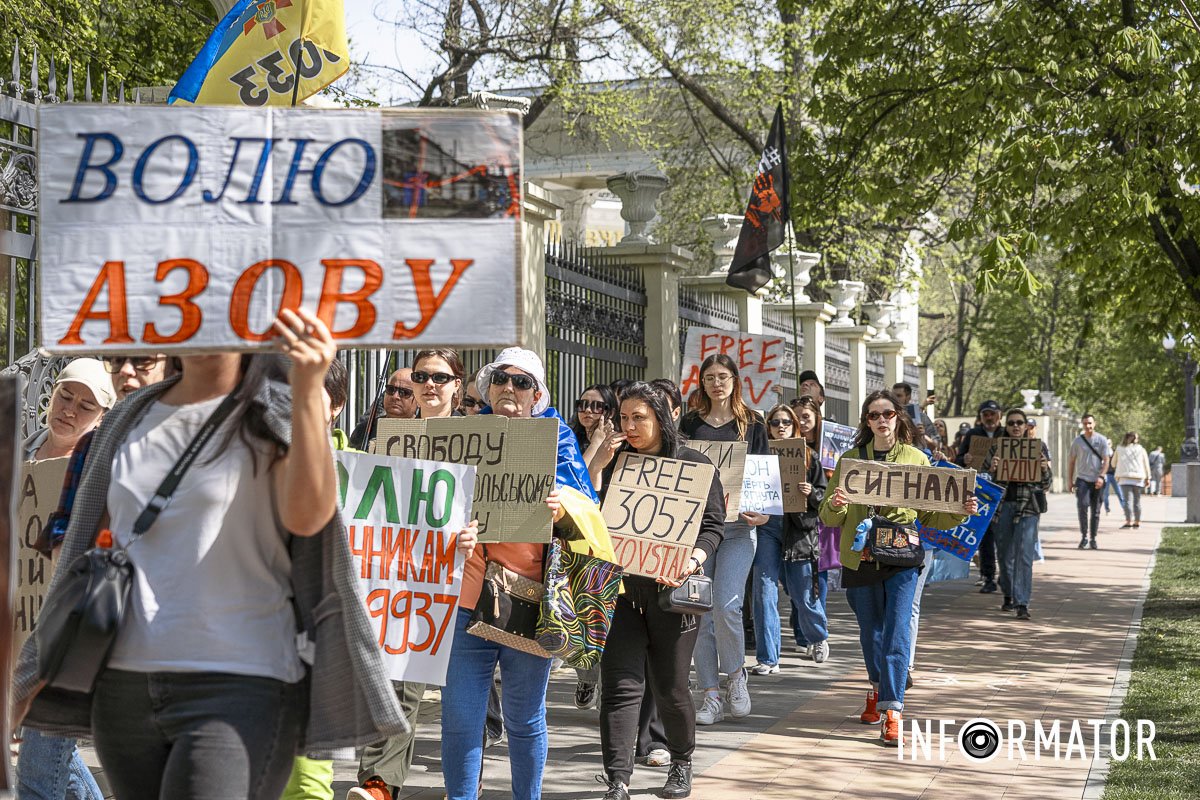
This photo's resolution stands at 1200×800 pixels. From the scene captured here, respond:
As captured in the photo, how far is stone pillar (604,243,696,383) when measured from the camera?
46.2 ft

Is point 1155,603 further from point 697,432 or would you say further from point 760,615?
point 697,432

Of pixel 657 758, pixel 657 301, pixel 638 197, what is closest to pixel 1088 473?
pixel 657 301

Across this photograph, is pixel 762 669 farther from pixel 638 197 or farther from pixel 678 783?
pixel 638 197

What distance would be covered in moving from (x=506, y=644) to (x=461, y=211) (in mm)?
2508

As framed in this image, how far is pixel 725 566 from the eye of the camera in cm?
877

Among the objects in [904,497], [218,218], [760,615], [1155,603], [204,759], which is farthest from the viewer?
[1155,603]

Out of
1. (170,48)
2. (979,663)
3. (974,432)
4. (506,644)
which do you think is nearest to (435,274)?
(506,644)

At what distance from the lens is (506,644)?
5.57m

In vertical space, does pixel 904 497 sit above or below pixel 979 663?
above

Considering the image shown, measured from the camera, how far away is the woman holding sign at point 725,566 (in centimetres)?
858

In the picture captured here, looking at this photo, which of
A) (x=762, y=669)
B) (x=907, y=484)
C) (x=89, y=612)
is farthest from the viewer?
(x=762, y=669)

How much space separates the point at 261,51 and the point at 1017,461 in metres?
9.02

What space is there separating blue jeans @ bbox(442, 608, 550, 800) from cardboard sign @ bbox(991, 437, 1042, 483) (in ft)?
32.3

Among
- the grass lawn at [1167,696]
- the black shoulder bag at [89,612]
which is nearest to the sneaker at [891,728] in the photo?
the grass lawn at [1167,696]
